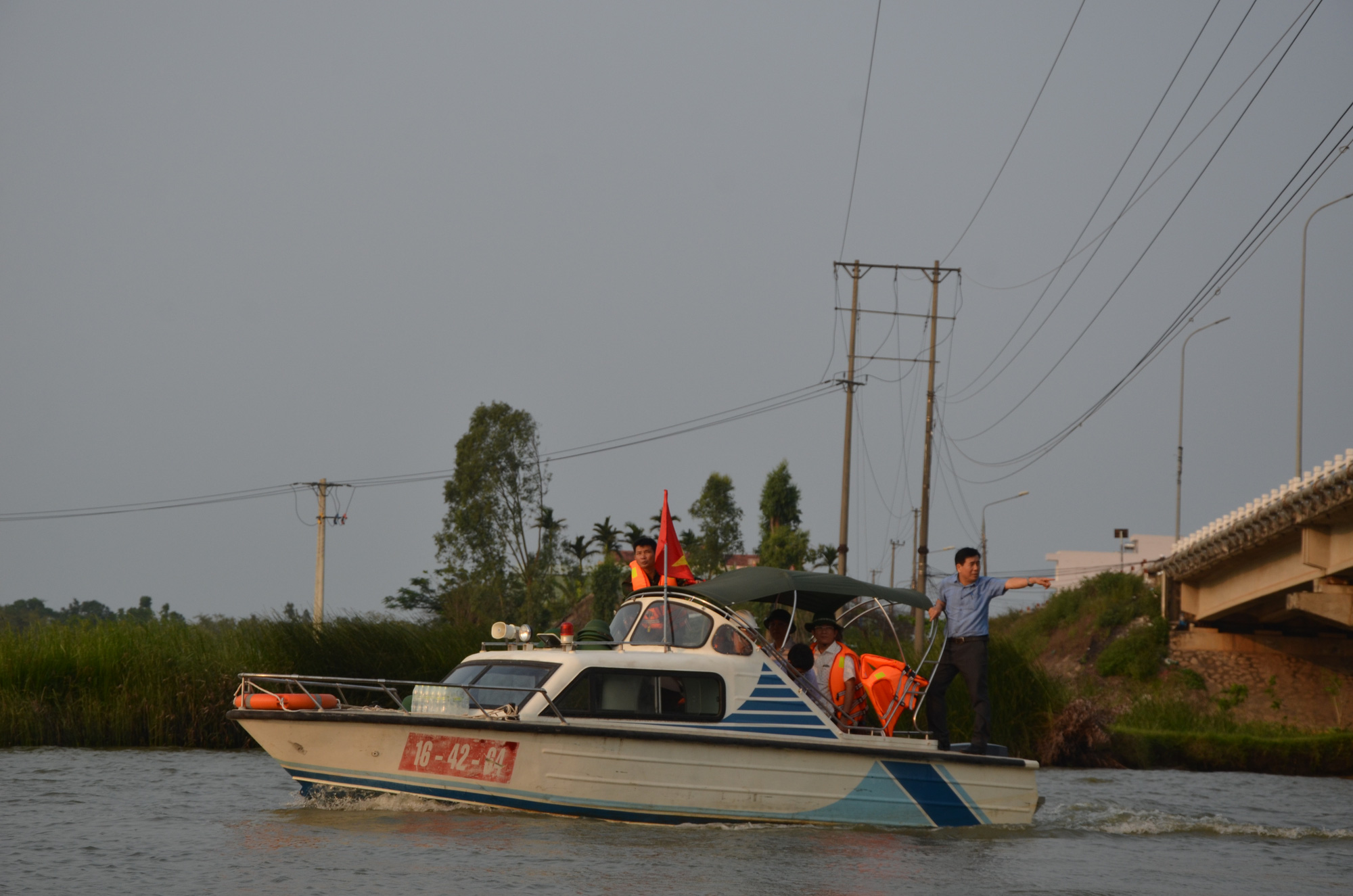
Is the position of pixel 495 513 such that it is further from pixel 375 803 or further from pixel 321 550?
pixel 375 803

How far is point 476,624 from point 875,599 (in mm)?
9835

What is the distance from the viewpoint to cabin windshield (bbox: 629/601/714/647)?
12.0m

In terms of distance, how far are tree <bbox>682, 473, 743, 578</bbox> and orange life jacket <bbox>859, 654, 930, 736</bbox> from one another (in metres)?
43.5

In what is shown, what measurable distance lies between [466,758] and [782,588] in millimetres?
3441

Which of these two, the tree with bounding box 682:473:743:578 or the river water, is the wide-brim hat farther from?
the tree with bounding box 682:473:743:578

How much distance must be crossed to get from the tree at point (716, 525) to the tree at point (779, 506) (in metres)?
3.61

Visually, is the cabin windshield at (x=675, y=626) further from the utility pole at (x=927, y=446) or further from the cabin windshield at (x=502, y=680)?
the utility pole at (x=927, y=446)

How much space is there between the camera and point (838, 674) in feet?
41.4

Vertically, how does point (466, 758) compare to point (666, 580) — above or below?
below

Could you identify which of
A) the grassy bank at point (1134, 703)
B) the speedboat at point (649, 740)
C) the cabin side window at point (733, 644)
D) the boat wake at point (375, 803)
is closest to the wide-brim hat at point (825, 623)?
the speedboat at point (649, 740)

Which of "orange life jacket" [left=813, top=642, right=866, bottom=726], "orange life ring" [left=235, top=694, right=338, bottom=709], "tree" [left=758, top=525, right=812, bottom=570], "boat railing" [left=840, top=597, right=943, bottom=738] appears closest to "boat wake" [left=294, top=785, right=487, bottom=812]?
"orange life ring" [left=235, top=694, right=338, bottom=709]

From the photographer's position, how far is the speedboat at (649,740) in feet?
36.6

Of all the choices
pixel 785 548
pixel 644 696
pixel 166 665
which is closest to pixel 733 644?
pixel 644 696

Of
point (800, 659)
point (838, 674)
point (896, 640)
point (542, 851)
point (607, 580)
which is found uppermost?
point (896, 640)
